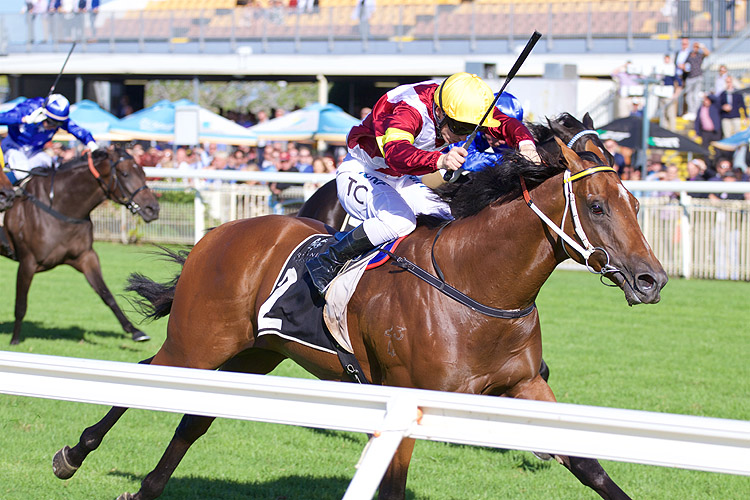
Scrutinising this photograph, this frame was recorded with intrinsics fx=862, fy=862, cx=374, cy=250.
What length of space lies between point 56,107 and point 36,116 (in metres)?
0.24

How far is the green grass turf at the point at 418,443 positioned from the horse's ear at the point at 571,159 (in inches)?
67.8

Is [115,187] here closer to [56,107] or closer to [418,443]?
[56,107]

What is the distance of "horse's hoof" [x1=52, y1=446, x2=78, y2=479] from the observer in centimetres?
383

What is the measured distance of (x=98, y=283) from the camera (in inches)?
297

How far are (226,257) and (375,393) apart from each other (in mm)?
1920

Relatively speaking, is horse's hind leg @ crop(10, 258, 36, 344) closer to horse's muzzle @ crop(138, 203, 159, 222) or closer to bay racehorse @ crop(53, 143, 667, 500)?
horse's muzzle @ crop(138, 203, 159, 222)

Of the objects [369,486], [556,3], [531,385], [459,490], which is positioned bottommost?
[459,490]

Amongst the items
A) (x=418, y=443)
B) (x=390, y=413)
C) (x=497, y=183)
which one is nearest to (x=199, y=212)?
(x=418, y=443)

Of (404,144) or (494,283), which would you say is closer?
(494,283)

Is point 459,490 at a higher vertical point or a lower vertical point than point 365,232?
lower

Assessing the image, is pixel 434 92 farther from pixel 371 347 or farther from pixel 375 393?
pixel 375 393

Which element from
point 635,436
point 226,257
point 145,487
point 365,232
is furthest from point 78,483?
point 635,436

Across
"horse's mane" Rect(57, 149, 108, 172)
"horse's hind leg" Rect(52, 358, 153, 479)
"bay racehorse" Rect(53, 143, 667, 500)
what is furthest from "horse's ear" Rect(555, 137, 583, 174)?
"horse's mane" Rect(57, 149, 108, 172)

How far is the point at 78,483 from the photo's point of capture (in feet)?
13.4
